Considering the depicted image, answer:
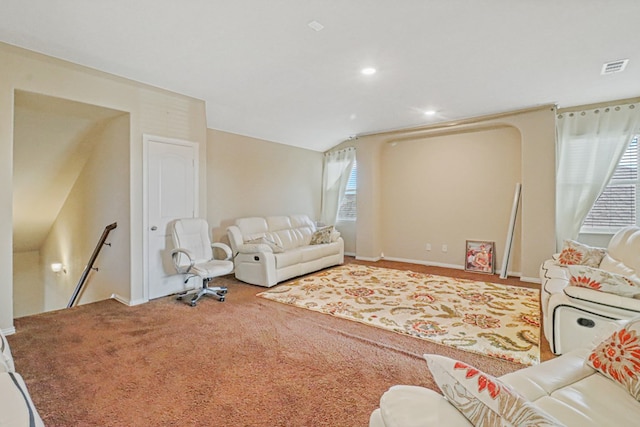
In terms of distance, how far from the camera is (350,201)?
7.14m

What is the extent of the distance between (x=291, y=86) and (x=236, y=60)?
89 centimetres

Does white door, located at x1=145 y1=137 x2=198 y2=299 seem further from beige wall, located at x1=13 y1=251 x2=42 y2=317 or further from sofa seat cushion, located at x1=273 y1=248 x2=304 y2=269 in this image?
beige wall, located at x1=13 y1=251 x2=42 y2=317

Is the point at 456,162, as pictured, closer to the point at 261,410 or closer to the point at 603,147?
the point at 603,147

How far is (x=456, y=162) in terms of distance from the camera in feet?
18.6

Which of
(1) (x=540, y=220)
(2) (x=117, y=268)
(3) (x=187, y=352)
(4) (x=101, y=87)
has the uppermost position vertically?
(4) (x=101, y=87)

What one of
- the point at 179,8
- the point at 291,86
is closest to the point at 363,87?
the point at 291,86

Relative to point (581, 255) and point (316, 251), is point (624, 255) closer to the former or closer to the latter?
point (581, 255)

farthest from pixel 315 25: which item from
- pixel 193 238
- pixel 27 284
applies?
pixel 27 284

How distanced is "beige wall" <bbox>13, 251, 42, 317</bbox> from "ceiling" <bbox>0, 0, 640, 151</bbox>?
15.4 ft

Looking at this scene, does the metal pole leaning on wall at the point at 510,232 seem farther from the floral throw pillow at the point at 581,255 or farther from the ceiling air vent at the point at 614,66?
the ceiling air vent at the point at 614,66

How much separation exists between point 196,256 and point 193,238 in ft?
0.80

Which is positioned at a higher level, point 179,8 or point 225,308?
point 179,8

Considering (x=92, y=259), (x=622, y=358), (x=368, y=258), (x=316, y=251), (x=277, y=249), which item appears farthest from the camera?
(x=368, y=258)

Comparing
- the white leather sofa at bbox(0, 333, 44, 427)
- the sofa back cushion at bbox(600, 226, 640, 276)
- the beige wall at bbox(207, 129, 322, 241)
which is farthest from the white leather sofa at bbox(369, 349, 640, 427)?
the beige wall at bbox(207, 129, 322, 241)
